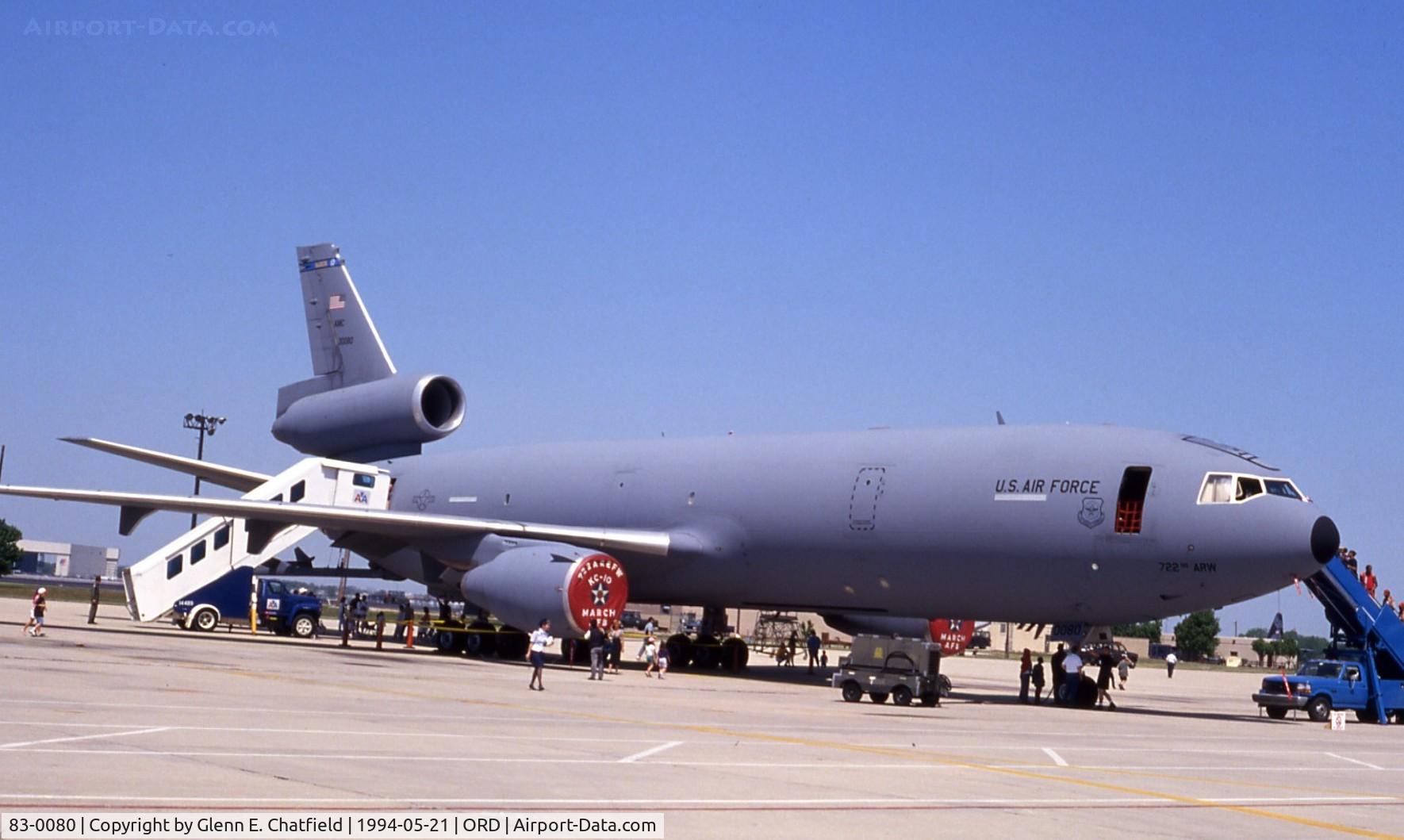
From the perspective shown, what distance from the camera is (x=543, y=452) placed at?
37.7 metres

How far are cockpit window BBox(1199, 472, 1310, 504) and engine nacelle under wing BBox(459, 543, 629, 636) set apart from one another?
456 inches

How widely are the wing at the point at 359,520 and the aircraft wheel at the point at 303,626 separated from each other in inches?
395

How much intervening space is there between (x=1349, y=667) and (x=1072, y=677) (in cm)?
557

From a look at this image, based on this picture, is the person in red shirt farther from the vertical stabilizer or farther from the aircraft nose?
the vertical stabilizer

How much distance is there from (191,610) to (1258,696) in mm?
29197

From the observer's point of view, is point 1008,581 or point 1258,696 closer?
point 1008,581

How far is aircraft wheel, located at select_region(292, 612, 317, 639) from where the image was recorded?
43938mm

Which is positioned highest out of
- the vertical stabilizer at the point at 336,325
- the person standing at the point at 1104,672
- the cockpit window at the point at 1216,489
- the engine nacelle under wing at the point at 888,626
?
the vertical stabilizer at the point at 336,325

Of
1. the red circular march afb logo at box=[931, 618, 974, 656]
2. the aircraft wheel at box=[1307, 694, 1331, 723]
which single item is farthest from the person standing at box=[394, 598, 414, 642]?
the aircraft wheel at box=[1307, 694, 1331, 723]

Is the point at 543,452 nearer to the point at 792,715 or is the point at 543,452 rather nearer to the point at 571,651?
the point at 571,651

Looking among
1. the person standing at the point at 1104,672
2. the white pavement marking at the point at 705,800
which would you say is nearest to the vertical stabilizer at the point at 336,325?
the person standing at the point at 1104,672

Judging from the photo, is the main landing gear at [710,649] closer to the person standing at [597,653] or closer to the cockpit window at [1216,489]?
the person standing at [597,653]

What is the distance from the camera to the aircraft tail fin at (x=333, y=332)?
1650 inches

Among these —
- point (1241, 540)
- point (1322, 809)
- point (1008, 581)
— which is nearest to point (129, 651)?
point (1008, 581)
